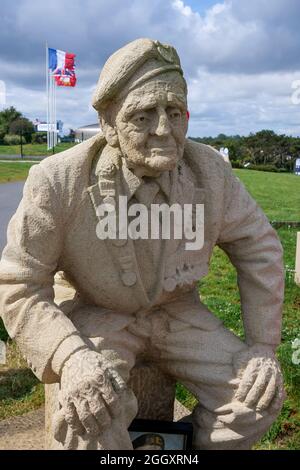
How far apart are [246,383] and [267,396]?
0.31ft

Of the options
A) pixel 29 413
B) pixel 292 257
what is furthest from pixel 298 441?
pixel 292 257

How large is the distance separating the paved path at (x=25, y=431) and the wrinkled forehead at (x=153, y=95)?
188 centimetres

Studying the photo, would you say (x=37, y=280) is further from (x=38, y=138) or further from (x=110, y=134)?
(x=38, y=138)

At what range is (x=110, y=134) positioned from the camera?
2.26 m

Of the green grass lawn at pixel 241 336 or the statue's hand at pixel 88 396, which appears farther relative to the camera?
the green grass lawn at pixel 241 336

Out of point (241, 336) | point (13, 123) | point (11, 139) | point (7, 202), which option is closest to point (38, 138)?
point (11, 139)

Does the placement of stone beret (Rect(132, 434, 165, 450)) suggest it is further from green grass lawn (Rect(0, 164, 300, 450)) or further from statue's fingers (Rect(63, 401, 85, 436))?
green grass lawn (Rect(0, 164, 300, 450))

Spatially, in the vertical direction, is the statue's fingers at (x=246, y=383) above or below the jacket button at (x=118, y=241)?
below

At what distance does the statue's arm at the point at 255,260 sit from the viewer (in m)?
2.53

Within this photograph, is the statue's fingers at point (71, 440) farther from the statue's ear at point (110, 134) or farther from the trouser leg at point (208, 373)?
the statue's ear at point (110, 134)

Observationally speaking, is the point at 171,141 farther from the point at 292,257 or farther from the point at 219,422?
the point at 292,257

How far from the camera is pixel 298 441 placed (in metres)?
3.50

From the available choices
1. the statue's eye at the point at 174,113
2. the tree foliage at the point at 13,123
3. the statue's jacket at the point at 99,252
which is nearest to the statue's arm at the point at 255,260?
the statue's jacket at the point at 99,252
